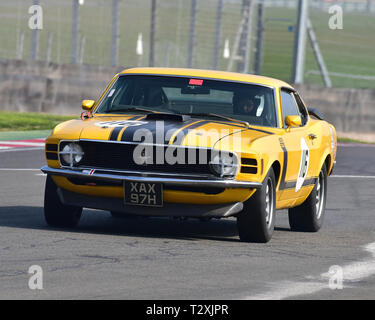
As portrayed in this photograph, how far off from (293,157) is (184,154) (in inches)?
57.9

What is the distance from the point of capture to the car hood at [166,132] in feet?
29.8

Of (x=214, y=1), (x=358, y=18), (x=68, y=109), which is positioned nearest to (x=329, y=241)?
(x=68, y=109)

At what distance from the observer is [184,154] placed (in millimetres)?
9062

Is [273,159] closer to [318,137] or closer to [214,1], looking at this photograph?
[318,137]

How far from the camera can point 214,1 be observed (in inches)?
1783

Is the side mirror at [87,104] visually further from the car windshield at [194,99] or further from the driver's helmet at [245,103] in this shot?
the driver's helmet at [245,103]

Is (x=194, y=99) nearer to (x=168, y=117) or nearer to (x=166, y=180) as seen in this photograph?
(x=168, y=117)

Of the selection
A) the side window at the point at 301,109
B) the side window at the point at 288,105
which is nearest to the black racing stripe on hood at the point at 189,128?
the side window at the point at 288,105

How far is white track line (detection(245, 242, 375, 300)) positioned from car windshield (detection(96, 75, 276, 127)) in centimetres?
217

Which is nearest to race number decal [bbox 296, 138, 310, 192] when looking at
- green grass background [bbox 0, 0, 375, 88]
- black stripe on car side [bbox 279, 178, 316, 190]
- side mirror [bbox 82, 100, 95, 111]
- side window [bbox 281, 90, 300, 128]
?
black stripe on car side [bbox 279, 178, 316, 190]

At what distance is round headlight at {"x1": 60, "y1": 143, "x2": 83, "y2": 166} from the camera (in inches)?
371

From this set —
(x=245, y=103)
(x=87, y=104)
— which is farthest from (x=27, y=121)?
(x=245, y=103)

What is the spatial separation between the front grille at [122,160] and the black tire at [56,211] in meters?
0.47

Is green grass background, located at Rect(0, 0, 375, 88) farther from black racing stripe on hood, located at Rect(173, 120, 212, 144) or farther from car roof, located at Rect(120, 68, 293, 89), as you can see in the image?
black racing stripe on hood, located at Rect(173, 120, 212, 144)
